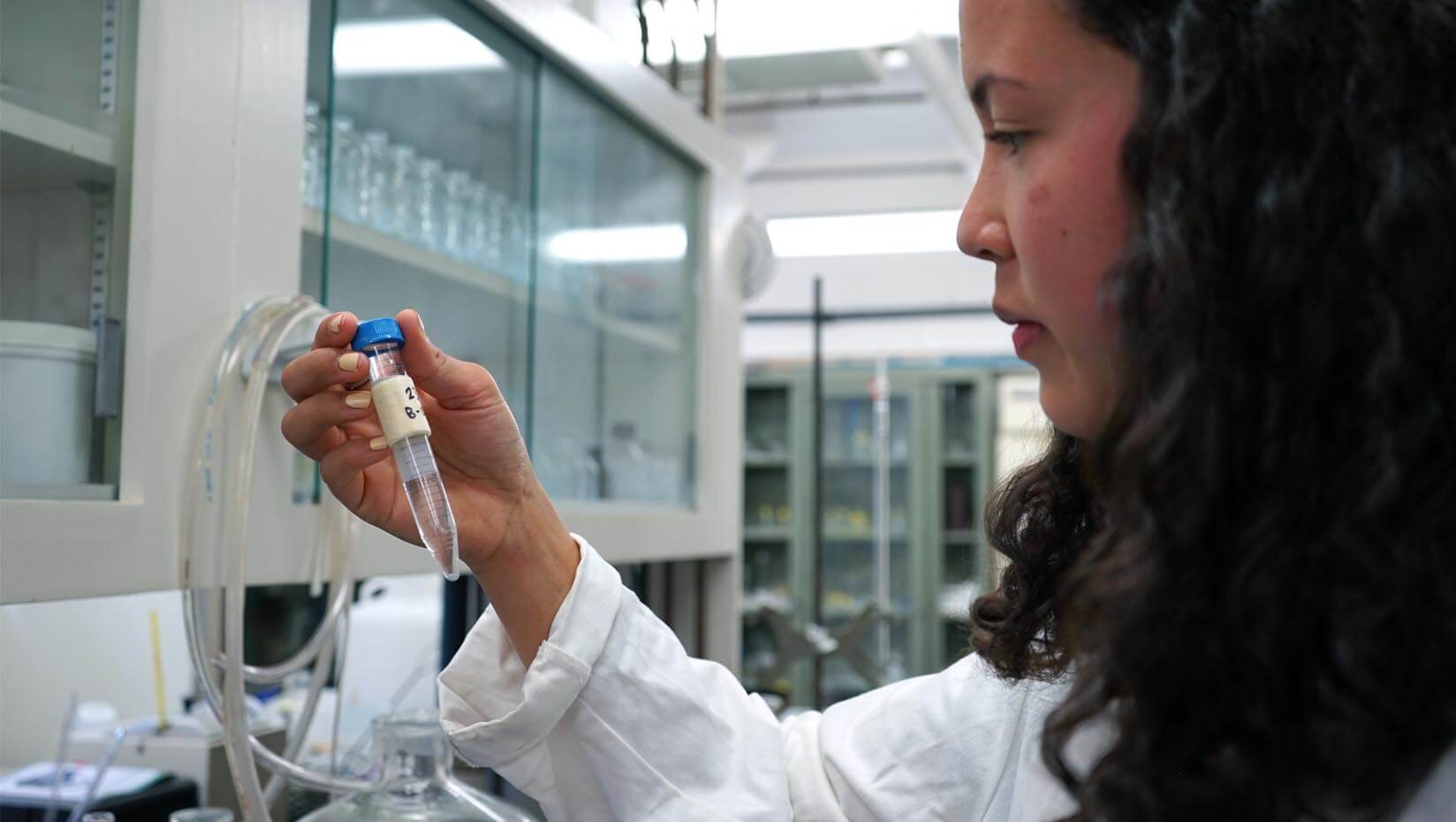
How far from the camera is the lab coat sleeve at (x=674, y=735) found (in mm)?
892

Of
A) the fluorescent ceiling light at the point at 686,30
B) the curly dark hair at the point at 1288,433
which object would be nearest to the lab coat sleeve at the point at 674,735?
the curly dark hair at the point at 1288,433

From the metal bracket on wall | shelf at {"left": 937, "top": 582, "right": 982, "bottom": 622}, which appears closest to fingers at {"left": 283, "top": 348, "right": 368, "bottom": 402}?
the metal bracket on wall

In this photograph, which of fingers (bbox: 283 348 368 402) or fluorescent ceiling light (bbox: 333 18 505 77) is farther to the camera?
fluorescent ceiling light (bbox: 333 18 505 77)

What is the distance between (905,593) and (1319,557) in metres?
5.31

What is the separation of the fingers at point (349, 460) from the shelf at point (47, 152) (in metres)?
0.31

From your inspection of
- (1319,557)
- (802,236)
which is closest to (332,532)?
(1319,557)

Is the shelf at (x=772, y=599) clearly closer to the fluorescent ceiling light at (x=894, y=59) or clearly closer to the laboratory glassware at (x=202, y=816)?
the fluorescent ceiling light at (x=894, y=59)

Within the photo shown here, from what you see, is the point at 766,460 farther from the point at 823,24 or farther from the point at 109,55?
the point at 109,55

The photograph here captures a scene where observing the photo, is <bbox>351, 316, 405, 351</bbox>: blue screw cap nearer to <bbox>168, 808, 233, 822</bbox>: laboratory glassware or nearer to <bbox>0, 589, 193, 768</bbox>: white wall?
<bbox>168, 808, 233, 822</bbox>: laboratory glassware

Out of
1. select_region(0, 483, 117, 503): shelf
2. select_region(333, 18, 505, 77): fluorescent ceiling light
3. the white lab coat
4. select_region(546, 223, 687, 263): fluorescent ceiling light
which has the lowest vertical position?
the white lab coat

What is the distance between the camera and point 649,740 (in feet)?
3.02

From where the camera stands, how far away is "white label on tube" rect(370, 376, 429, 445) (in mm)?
768

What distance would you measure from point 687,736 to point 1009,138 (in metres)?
0.52

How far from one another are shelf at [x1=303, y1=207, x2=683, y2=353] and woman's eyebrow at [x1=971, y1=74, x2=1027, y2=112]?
0.71 meters
